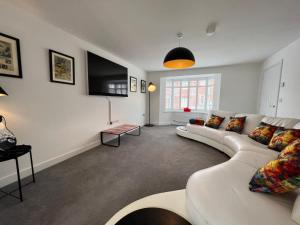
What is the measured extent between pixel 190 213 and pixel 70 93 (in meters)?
2.66

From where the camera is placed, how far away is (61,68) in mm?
2324

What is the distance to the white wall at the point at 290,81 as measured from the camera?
8.30 ft

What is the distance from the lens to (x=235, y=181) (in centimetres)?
112

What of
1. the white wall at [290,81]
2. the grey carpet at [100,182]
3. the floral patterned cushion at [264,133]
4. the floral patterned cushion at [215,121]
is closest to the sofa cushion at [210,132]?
the floral patterned cushion at [215,121]

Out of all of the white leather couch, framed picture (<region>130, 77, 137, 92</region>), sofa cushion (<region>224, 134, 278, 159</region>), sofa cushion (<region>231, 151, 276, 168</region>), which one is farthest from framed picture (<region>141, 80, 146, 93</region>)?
the white leather couch

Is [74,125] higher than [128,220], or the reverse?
[74,125]

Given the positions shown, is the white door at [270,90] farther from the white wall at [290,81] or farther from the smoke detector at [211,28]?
the smoke detector at [211,28]

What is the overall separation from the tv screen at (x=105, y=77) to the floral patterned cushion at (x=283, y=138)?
11.1ft

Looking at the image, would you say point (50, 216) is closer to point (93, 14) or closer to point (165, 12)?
point (93, 14)

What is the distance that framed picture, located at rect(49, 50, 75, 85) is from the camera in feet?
7.13

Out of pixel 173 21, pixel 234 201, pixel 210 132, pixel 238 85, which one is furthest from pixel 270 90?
pixel 234 201

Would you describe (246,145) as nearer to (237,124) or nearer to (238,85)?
(237,124)

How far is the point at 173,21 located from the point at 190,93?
14.0 feet

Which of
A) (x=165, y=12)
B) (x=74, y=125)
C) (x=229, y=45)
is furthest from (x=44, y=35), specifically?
(x=229, y=45)
